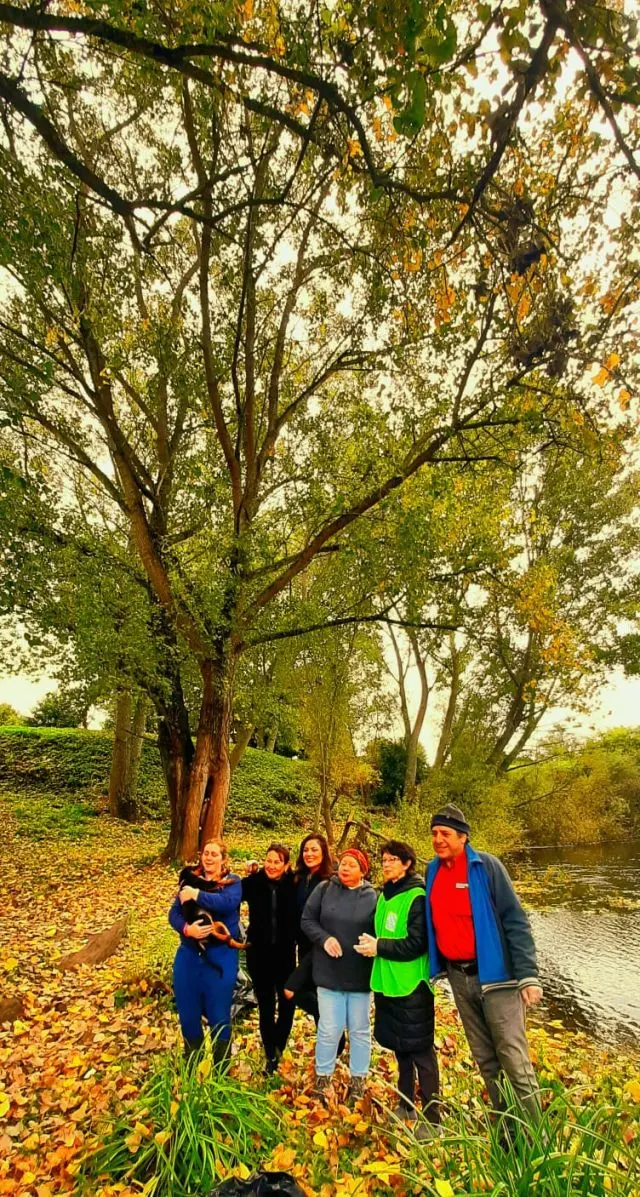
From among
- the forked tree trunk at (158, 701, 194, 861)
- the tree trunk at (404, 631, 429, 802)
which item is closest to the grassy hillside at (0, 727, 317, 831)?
the tree trunk at (404, 631, 429, 802)

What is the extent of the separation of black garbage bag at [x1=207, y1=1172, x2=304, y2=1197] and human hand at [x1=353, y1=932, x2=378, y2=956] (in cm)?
140

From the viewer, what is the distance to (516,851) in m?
19.7

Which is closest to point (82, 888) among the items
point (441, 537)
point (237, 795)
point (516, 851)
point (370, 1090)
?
point (370, 1090)

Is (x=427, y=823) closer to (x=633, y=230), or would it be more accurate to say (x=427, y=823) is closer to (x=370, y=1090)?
(x=370, y=1090)

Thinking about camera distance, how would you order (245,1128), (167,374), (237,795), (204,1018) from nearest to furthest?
(245,1128) < (204,1018) < (167,374) < (237,795)

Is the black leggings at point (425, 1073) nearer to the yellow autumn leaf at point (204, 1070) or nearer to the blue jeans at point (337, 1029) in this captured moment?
the blue jeans at point (337, 1029)

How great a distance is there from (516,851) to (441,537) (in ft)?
46.7

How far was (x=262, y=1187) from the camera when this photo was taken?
8.16ft

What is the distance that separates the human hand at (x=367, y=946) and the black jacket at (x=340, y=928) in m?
0.13

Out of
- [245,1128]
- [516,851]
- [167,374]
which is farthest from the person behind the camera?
[516,851]

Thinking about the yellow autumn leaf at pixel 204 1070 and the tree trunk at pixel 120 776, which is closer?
the yellow autumn leaf at pixel 204 1070

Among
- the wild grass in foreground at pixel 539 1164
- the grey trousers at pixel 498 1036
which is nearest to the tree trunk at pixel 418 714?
the grey trousers at pixel 498 1036

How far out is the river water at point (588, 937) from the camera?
7.55m

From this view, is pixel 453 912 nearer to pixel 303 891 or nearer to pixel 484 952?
pixel 484 952
